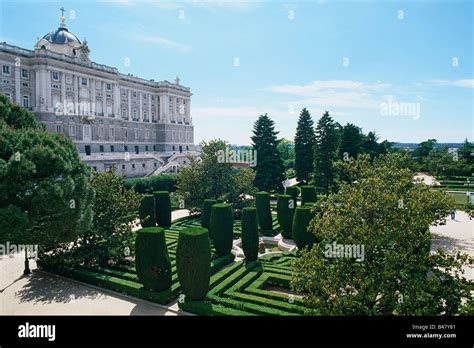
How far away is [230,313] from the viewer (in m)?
13.6

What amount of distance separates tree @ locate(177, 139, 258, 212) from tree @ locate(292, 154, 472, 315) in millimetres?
19547

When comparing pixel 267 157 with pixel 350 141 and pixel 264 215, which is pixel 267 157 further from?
pixel 264 215

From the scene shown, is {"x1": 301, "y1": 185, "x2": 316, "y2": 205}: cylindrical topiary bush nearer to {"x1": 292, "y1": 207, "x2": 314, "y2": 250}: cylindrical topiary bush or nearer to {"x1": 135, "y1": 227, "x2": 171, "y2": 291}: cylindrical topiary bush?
{"x1": 292, "y1": 207, "x2": 314, "y2": 250}: cylindrical topiary bush

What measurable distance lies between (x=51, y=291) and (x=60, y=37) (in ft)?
185

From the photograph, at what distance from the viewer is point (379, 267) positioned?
10.2 meters

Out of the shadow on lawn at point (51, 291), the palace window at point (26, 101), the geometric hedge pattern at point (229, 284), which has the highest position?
the palace window at point (26, 101)

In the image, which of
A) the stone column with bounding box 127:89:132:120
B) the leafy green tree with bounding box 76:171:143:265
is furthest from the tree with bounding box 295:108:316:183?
the leafy green tree with bounding box 76:171:143:265

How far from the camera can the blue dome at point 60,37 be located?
2302 inches

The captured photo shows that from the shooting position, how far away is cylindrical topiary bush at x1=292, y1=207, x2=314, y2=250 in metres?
20.3

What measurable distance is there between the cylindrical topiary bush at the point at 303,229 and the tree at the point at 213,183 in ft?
36.0

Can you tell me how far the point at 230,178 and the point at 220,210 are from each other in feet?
36.7

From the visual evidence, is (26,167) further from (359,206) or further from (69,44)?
(69,44)

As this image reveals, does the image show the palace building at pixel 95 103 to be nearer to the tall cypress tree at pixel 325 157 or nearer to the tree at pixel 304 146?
the tree at pixel 304 146

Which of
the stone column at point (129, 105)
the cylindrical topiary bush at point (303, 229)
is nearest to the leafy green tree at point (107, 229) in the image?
the cylindrical topiary bush at point (303, 229)
